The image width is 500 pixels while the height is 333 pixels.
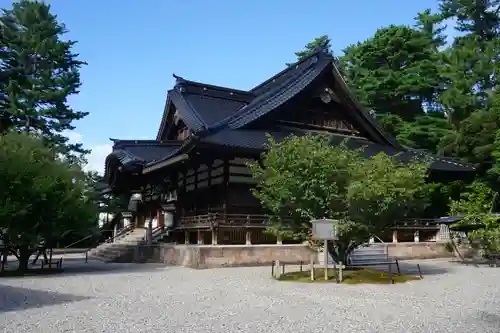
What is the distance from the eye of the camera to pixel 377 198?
1219 cm

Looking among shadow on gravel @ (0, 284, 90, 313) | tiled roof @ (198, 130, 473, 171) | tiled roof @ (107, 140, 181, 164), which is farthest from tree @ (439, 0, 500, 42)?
shadow on gravel @ (0, 284, 90, 313)

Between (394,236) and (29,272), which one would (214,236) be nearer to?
(29,272)

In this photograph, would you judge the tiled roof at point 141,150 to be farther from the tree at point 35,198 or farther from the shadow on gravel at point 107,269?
the tree at point 35,198

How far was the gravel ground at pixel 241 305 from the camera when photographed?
22.0 feet

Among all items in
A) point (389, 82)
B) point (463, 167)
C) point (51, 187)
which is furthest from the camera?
point (389, 82)

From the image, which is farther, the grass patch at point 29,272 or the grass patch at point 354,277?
the grass patch at point 29,272

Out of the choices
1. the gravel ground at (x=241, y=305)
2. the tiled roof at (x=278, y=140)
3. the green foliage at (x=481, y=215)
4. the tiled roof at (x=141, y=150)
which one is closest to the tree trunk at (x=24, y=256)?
the gravel ground at (x=241, y=305)

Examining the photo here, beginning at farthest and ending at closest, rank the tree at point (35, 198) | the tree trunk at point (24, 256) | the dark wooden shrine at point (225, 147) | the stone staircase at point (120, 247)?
the stone staircase at point (120, 247)
the dark wooden shrine at point (225, 147)
the tree trunk at point (24, 256)
the tree at point (35, 198)

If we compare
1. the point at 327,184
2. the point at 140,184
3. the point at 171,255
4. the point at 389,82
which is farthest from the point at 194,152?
the point at 389,82

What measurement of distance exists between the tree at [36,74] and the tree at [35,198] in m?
16.7

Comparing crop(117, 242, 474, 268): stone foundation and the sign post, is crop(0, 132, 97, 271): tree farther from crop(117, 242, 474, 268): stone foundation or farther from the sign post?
the sign post

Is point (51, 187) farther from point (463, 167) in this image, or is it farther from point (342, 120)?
point (463, 167)

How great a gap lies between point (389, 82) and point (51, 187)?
27839 millimetres

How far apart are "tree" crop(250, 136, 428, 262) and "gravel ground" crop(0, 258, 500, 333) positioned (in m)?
1.89
